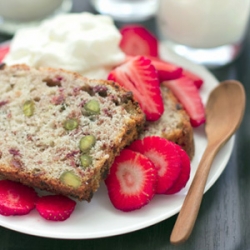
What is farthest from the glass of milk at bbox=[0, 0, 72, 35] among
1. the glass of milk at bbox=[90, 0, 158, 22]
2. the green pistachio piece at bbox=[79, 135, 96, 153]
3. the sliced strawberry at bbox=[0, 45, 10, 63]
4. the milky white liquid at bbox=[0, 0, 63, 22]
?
the green pistachio piece at bbox=[79, 135, 96, 153]

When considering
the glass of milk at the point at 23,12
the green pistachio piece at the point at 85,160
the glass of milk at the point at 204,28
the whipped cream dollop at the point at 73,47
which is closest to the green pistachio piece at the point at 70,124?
the green pistachio piece at the point at 85,160

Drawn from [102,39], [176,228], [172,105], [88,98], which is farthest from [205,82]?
[176,228]

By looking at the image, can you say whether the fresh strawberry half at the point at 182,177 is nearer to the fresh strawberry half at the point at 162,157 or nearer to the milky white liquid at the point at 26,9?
the fresh strawberry half at the point at 162,157

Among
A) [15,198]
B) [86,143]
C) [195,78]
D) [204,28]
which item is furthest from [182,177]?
[204,28]

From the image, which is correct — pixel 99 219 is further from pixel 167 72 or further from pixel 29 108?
pixel 167 72

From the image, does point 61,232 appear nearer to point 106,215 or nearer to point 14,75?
point 106,215
